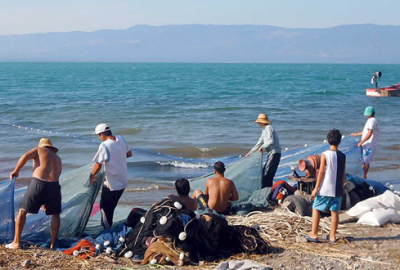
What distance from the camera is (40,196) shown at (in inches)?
219

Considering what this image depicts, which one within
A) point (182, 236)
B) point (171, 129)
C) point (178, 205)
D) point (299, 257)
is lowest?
point (171, 129)

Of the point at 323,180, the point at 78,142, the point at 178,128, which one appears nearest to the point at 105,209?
the point at 323,180

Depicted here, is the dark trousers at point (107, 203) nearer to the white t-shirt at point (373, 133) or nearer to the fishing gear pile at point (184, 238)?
the fishing gear pile at point (184, 238)

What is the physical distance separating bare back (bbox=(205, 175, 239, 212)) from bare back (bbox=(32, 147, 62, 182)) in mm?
2069

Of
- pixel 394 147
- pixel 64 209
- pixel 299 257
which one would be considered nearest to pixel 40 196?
pixel 64 209

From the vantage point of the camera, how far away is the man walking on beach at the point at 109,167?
238 inches

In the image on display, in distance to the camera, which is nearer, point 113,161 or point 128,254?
point 128,254

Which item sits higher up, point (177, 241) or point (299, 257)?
point (177, 241)

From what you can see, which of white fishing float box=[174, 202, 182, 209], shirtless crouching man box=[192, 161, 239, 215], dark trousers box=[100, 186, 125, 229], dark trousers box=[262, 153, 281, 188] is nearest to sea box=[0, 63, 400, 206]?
dark trousers box=[262, 153, 281, 188]

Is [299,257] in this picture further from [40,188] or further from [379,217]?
[40,188]

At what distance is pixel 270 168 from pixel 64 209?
10.8 ft

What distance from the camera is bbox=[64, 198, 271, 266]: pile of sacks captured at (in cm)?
516

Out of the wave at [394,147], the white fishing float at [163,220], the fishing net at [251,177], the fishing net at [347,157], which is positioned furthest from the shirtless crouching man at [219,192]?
the wave at [394,147]

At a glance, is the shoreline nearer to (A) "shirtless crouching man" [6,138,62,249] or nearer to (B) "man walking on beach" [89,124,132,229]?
(A) "shirtless crouching man" [6,138,62,249]
